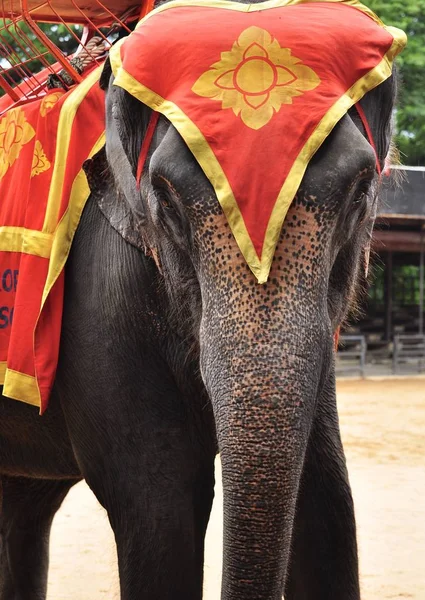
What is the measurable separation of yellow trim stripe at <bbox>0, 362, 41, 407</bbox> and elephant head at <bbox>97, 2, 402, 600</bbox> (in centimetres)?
61

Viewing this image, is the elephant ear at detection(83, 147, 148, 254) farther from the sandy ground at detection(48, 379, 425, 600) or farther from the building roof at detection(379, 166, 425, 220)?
the building roof at detection(379, 166, 425, 220)

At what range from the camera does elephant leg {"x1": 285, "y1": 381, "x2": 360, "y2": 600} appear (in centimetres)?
279

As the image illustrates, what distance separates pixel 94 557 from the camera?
18.9 feet

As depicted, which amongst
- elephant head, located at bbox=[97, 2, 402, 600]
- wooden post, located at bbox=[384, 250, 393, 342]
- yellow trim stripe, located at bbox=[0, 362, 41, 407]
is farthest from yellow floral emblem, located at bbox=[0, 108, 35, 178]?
wooden post, located at bbox=[384, 250, 393, 342]

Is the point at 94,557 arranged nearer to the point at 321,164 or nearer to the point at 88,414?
the point at 88,414

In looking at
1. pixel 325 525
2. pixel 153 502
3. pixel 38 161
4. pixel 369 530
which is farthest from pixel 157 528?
pixel 369 530

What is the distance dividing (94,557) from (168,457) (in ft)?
11.2

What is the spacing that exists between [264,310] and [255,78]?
0.49m

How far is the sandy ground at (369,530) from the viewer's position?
5137mm

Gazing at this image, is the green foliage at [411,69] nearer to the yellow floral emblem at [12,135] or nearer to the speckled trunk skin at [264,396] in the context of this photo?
the yellow floral emblem at [12,135]

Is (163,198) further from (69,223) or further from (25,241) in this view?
(25,241)

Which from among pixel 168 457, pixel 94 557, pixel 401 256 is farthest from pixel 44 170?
pixel 401 256

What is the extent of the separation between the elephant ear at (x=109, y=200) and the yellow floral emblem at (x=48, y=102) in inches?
13.8

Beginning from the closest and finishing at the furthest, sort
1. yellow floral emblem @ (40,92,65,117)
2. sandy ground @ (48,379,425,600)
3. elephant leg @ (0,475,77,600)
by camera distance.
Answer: yellow floral emblem @ (40,92,65,117), elephant leg @ (0,475,77,600), sandy ground @ (48,379,425,600)
